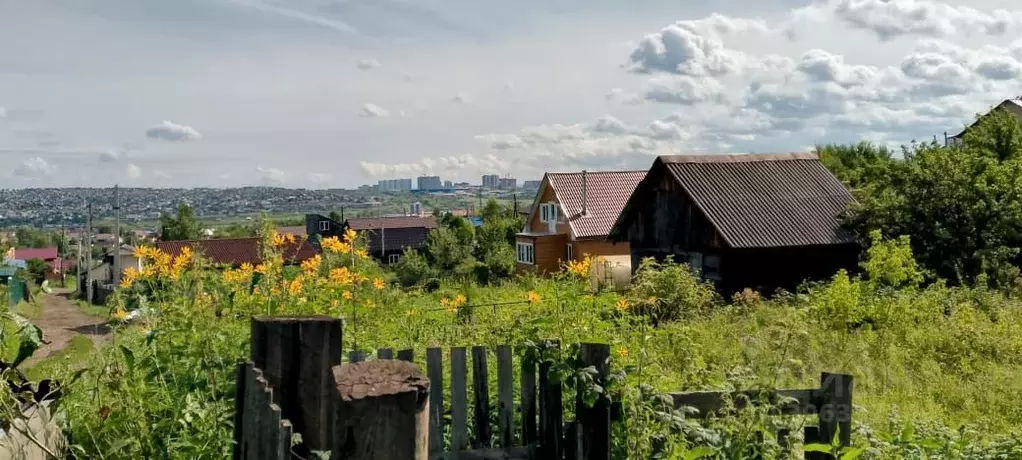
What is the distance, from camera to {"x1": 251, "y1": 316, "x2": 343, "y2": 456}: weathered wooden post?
2.00 meters

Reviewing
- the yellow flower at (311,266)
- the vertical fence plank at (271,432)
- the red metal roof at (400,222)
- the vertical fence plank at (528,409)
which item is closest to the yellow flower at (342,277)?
the yellow flower at (311,266)

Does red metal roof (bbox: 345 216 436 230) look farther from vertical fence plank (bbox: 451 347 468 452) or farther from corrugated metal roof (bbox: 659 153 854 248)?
vertical fence plank (bbox: 451 347 468 452)

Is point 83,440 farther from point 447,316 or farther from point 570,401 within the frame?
point 447,316

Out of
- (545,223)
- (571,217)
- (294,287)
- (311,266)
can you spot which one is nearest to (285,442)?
(294,287)

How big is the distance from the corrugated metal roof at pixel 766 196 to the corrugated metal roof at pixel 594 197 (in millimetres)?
13261

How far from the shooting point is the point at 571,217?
119 ft

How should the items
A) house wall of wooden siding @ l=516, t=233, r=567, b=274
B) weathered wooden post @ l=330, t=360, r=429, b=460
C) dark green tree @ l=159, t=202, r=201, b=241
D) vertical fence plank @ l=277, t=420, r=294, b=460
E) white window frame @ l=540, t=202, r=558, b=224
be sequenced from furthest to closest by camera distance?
dark green tree @ l=159, t=202, r=201, b=241, white window frame @ l=540, t=202, r=558, b=224, house wall of wooden siding @ l=516, t=233, r=567, b=274, vertical fence plank @ l=277, t=420, r=294, b=460, weathered wooden post @ l=330, t=360, r=429, b=460

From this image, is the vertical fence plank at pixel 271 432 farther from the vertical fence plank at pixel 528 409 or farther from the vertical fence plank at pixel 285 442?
the vertical fence plank at pixel 528 409

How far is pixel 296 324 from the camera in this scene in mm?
2049

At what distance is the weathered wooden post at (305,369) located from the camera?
78.6 inches

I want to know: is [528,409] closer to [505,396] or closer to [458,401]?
[505,396]

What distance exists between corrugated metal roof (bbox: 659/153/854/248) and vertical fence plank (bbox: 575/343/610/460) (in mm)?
15369

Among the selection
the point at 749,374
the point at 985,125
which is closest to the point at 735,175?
the point at 985,125

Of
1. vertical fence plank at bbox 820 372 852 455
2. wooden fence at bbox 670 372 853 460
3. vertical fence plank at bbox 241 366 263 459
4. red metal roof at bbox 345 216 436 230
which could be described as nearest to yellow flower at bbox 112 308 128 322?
vertical fence plank at bbox 241 366 263 459
